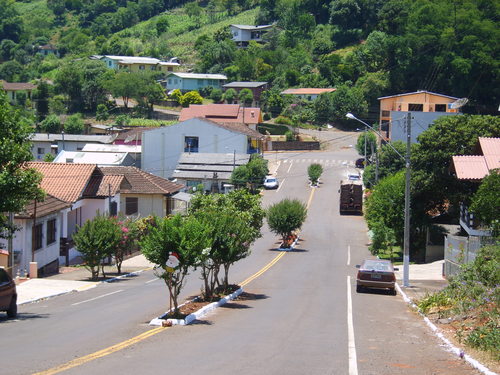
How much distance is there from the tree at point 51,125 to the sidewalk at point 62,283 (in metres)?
75.1

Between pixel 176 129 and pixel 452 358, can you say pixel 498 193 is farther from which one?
pixel 176 129

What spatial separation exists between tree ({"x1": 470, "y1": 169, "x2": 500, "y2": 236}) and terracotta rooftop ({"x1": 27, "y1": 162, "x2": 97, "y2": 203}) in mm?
22060

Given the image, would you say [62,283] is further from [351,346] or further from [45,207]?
[351,346]

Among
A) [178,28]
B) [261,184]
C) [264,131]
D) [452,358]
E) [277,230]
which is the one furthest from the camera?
[178,28]

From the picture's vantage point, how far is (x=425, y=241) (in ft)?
158

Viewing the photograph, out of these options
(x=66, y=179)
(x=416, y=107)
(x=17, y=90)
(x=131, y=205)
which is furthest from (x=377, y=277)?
(x=17, y=90)

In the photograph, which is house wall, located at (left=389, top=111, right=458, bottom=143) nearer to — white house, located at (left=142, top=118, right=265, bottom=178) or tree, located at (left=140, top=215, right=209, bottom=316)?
white house, located at (left=142, top=118, right=265, bottom=178)

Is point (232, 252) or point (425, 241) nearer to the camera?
point (232, 252)

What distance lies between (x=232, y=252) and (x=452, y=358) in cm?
1087

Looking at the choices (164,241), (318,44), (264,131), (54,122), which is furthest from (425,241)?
(318,44)

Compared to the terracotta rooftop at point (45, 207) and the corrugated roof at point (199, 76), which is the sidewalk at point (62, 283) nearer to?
the terracotta rooftop at point (45, 207)

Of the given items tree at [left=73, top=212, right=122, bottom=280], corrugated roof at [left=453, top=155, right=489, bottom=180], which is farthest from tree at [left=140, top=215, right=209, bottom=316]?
corrugated roof at [left=453, top=155, right=489, bottom=180]

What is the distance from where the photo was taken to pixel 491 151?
40.8 metres

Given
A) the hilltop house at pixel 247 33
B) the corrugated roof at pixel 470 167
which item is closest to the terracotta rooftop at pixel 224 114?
the hilltop house at pixel 247 33
